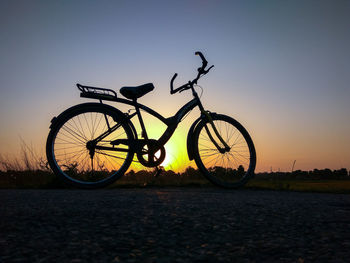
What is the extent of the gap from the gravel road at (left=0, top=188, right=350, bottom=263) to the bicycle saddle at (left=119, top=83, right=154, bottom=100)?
197 centimetres

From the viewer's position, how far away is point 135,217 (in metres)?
2.41

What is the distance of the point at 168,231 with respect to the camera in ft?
6.90

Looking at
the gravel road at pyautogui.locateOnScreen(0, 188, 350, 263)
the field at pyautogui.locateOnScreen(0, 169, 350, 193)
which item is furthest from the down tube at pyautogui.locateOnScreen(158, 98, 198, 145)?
the gravel road at pyautogui.locateOnScreen(0, 188, 350, 263)

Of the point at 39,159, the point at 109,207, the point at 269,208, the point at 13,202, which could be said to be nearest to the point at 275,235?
the point at 269,208

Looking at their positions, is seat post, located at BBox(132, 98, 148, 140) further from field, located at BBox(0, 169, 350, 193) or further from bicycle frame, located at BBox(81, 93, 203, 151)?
field, located at BBox(0, 169, 350, 193)

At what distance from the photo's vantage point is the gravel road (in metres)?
1.72

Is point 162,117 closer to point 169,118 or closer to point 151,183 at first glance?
point 169,118

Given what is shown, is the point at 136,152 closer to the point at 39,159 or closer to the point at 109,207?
the point at 109,207

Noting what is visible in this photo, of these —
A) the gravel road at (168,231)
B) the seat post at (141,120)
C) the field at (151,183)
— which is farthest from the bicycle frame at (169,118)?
the gravel road at (168,231)

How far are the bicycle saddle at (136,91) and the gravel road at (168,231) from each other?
6.46 feet

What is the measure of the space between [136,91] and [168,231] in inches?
114

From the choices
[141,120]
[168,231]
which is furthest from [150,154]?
[168,231]

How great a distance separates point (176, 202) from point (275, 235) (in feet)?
3.68

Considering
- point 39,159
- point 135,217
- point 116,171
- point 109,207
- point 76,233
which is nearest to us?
point 76,233
